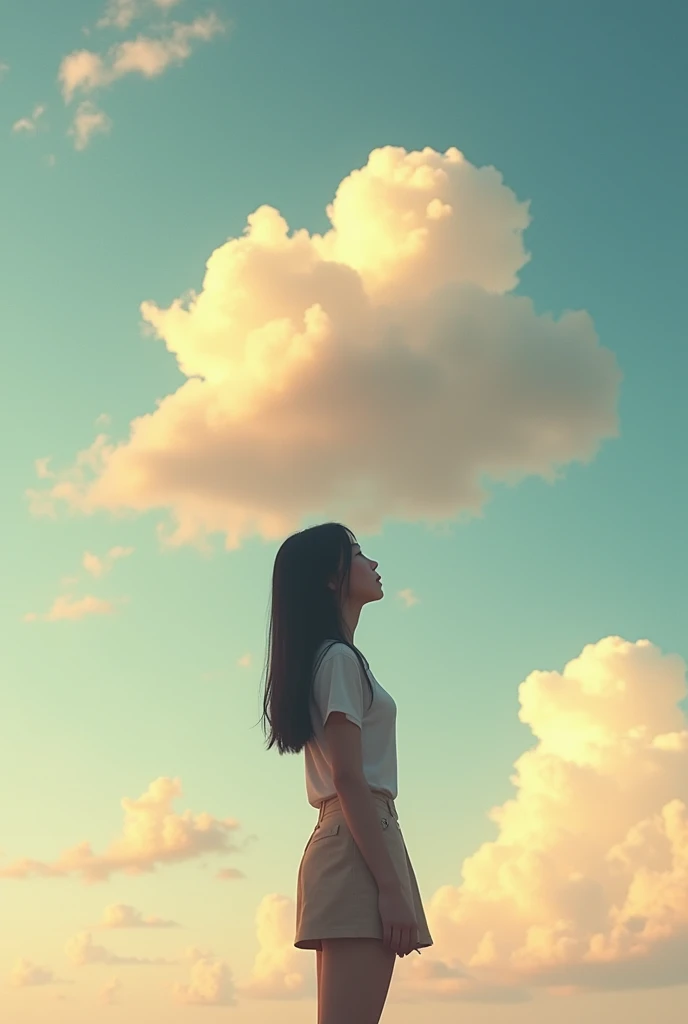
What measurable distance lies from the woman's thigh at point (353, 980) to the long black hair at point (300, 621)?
3.16ft

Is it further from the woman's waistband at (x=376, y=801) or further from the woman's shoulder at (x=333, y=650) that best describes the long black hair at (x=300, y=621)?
the woman's waistband at (x=376, y=801)

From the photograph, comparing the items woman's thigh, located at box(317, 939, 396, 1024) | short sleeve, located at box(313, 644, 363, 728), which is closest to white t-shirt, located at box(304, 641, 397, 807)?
short sleeve, located at box(313, 644, 363, 728)

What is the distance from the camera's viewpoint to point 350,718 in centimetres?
543

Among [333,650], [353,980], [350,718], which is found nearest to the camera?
[353,980]

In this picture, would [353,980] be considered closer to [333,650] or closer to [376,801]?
[376,801]

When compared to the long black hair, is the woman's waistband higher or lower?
lower

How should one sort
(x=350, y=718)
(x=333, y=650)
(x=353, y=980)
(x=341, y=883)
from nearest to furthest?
(x=353, y=980) → (x=341, y=883) → (x=350, y=718) → (x=333, y=650)

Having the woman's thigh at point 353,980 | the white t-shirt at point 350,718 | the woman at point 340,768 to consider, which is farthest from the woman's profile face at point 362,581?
the woman's thigh at point 353,980

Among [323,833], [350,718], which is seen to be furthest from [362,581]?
[323,833]

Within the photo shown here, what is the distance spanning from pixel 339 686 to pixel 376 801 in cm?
56

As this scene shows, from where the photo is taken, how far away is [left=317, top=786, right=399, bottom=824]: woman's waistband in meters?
5.52

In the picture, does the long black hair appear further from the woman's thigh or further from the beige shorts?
the woman's thigh

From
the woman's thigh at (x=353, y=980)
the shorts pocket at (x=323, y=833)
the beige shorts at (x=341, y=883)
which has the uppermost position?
the shorts pocket at (x=323, y=833)

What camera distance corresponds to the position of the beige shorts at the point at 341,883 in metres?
5.20
